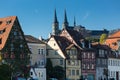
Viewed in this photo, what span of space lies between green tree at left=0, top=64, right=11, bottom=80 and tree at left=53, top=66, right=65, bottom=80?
686 inches

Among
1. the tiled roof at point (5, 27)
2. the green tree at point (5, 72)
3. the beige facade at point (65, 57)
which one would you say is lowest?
the green tree at point (5, 72)

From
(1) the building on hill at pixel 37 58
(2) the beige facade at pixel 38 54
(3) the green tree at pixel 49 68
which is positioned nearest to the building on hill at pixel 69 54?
(3) the green tree at pixel 49 68

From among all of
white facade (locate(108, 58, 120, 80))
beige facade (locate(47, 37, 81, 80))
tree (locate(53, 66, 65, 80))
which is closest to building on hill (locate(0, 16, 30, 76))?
tree (locate(53, 66, 65, 80))

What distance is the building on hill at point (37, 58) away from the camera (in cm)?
8612

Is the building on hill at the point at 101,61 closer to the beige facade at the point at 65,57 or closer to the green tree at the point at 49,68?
the beige facade at the point at 65,57

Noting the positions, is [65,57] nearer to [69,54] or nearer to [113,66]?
[69,54]

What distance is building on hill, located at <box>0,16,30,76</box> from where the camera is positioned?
7781 cm

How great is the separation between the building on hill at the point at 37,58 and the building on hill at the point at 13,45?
4446 millimetres

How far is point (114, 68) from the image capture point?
10538 cm

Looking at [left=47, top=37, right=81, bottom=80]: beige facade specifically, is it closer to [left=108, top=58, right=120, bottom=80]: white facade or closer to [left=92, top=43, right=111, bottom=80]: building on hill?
[left=92, top=43, right=111, bottom=80]: building on hill

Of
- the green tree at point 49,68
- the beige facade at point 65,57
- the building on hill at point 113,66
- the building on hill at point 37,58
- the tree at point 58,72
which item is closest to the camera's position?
the building on hill at point 37,58

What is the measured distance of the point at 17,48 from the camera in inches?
3169

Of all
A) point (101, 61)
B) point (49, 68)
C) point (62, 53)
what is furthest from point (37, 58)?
point (101, 61)

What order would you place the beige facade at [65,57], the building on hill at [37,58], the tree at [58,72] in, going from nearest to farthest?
the building on hill at [37,58]
the tree at [58,72]
the beige facade at [65,57]
